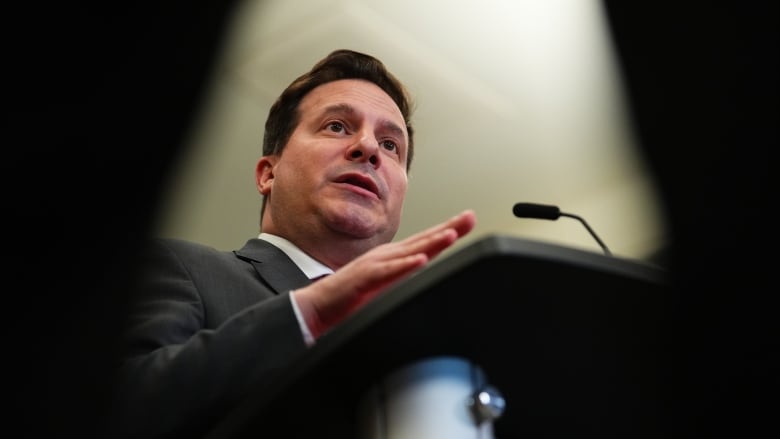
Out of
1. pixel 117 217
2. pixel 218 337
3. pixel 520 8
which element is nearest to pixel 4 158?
pixel 117 217

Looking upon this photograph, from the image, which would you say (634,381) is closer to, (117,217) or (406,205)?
(117,217)

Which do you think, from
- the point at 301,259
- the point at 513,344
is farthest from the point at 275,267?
the point at 513,344

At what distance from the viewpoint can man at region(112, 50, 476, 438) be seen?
84 centimetres

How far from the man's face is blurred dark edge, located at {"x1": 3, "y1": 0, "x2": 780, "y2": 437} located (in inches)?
35.8

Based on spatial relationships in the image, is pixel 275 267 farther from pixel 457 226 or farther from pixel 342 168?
pixel 457 226

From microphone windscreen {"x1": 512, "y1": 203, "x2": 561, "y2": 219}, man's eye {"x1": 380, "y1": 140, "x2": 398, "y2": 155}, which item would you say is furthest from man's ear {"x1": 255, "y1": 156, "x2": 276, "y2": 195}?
microphone windscreen {"x1": 512, "y1": 203, "x2": 561, "y2": 219}

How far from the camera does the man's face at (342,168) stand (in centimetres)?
169

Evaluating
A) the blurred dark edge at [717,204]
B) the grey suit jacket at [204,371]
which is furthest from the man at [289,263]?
the blurred dark edge at [717,204]

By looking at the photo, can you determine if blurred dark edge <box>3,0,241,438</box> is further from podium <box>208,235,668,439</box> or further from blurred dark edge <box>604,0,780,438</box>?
blurred dark edge <box>604,0,780,438</box>

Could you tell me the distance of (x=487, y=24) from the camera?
114 inches

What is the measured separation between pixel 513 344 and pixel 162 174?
0.29 m

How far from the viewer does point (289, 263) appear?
1511 mm

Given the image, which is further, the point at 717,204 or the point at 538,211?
the point at 538,211

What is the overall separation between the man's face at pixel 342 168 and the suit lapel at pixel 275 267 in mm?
156
